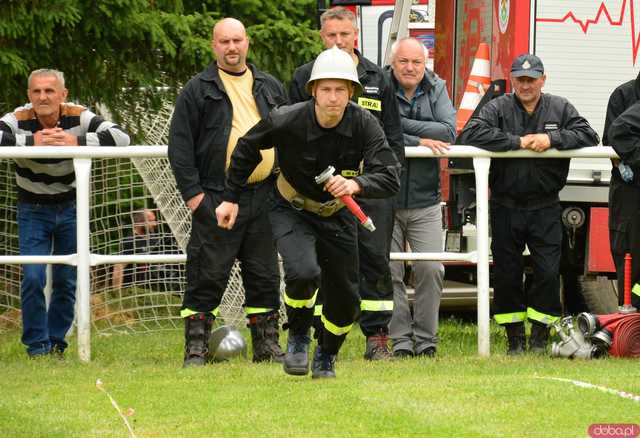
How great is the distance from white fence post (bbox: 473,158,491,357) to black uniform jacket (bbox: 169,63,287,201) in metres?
1.60

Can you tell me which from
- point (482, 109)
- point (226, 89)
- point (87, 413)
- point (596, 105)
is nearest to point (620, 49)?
point (596, 105)

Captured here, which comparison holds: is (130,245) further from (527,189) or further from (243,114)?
(527,189)

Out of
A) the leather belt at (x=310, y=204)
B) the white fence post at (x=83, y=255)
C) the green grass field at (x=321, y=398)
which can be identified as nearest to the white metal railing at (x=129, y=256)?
the white fence post at (x=83, y=255)

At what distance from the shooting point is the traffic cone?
1307 cm

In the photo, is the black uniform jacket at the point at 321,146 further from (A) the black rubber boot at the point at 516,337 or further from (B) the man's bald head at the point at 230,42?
(A) the black rubber boot at the point at 516,337

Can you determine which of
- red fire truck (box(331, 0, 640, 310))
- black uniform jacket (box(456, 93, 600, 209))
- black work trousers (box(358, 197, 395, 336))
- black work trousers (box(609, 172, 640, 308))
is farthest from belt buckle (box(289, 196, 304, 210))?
red fire truck (box(331, 0, 640, 310))

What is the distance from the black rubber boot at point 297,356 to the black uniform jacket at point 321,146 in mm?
873

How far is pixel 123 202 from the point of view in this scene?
12375 millimetres

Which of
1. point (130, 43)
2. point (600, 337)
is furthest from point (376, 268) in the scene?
point (130, 43)

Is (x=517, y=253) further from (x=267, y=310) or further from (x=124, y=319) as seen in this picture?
(x=124, y=319)

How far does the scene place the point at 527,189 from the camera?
10.5 m

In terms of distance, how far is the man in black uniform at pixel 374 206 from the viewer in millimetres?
9930

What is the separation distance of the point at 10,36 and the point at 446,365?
4884 mm

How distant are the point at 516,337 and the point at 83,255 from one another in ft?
10.3
